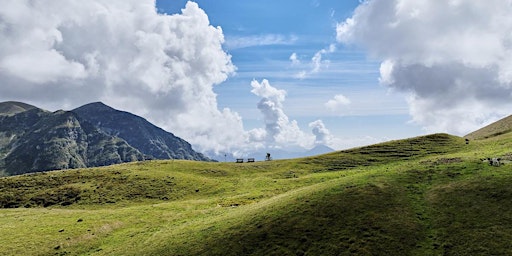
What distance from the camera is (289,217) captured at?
4884 cm

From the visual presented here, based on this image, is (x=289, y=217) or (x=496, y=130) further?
(x=496, y=130)

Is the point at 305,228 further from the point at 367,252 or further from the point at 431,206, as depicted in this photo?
the point at 431,206

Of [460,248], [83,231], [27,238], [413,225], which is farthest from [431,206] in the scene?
[27,238]

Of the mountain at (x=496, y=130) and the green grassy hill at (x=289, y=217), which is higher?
the mountain at (x=496, y=130)

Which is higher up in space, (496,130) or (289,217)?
(496,130)

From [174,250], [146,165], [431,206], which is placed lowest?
[174,250]

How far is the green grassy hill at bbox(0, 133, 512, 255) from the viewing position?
40.5 m

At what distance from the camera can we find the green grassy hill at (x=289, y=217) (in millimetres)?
40531

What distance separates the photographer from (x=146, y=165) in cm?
12044

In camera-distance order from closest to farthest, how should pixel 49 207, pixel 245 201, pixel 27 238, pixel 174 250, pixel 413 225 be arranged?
1. pixel 413 225
2. pixel 174 250
3. pixel 27 238
4. pixel 245 201
5. pixel 49 207

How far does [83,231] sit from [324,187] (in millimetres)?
41917

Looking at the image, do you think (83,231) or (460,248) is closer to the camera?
(460,248)

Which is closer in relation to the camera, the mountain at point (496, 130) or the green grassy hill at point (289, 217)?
the green grassy hill at point (289, 217)

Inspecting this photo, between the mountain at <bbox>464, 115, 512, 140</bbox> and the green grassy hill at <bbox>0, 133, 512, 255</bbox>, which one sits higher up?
the mountain at <bbox>464, 115, 512, 140</bbox>
